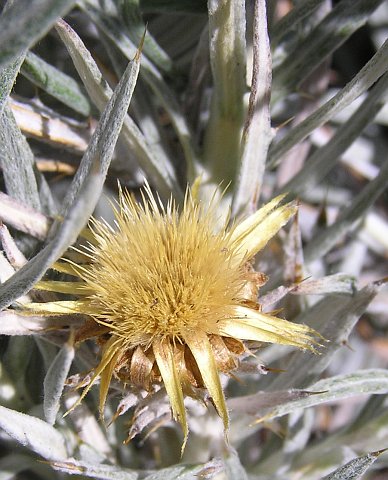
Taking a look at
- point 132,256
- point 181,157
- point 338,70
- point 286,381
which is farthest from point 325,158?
point 338,70

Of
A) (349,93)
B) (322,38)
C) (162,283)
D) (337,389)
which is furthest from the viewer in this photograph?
(322,38)

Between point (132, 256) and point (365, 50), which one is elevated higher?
point (365, 50)

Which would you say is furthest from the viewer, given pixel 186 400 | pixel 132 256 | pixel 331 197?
pixel 331 197

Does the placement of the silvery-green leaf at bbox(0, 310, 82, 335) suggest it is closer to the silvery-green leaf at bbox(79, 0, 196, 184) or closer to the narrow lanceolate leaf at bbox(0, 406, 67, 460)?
the narrow lanceolate leaf at bbox(0, 406, 67, 460)

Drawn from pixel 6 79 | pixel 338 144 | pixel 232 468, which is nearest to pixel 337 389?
pixel 232 468

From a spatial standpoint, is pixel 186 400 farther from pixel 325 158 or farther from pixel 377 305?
pixel 377 305

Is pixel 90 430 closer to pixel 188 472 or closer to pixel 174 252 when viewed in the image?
pixel 188 472
